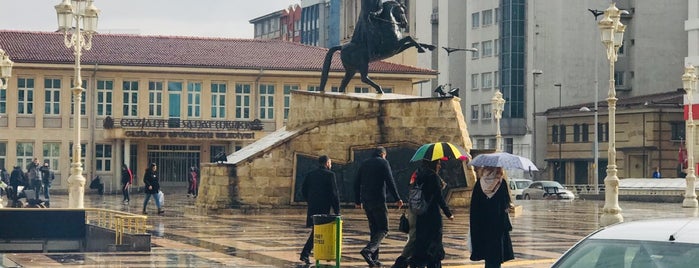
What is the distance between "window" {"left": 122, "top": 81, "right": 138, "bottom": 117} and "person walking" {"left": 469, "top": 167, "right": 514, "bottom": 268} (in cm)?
5326

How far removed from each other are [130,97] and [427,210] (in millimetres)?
52359

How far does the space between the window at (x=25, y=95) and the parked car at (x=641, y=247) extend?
5991 cm

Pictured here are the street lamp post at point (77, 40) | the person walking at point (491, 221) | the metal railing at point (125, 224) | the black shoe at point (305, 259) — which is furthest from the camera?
the street lamp post at point (77, 40)

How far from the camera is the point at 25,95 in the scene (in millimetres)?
65250

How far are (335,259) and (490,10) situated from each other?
75.9m

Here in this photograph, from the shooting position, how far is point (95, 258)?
19344 millimetres

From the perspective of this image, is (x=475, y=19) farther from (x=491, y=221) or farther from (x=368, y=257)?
(x=491, y=221)

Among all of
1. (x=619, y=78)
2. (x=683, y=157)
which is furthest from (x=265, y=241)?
(x=619, y=78)

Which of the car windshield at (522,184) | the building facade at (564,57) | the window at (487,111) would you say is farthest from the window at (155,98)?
the window at (487,111)

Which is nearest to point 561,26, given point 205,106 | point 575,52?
point 575,52

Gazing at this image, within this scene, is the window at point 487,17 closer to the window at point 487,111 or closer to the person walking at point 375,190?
the window at point 487,111

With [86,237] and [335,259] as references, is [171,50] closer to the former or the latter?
[86,237]

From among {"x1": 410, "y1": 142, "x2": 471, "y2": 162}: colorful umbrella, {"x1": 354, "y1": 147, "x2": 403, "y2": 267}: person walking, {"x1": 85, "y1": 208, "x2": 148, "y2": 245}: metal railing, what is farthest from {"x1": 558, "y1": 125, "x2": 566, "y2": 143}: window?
{"x1": 410, "y1": 142, "x2": 471, "y2": 162}: colorful umbrella

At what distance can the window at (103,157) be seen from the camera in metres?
66.8
